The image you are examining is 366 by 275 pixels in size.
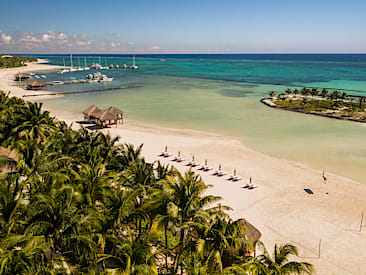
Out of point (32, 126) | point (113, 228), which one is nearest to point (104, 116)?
point (32, 126)

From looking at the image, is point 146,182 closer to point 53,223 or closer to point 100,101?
point 53,223

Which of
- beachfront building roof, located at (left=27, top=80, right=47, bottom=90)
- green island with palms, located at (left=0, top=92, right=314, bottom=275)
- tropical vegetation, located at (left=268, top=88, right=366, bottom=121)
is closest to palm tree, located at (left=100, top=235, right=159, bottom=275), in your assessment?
green island with palms, located at (left=0, top=92, right=314, bottom=275)

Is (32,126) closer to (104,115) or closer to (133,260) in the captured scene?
(104,115)

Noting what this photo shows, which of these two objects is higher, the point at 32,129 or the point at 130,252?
the point at 32,129

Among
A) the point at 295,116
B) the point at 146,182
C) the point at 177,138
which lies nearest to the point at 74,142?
the point at 146,182

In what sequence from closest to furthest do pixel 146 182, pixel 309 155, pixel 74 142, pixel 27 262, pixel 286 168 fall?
1. pixel 27 262
2. pixel 146 182
3. pixel 74 142
4. pixel 286 168
5. pixel 309 155

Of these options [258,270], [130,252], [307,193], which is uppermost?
[130,252]

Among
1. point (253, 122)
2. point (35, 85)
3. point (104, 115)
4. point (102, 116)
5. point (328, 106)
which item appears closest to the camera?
point (102, 116)

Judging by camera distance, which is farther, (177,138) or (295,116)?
(295,116)

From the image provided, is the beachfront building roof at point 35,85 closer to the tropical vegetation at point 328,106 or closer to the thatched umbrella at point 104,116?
the thatched umbrella at point 104,116

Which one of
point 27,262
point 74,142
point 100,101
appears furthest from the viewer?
point 100,101
